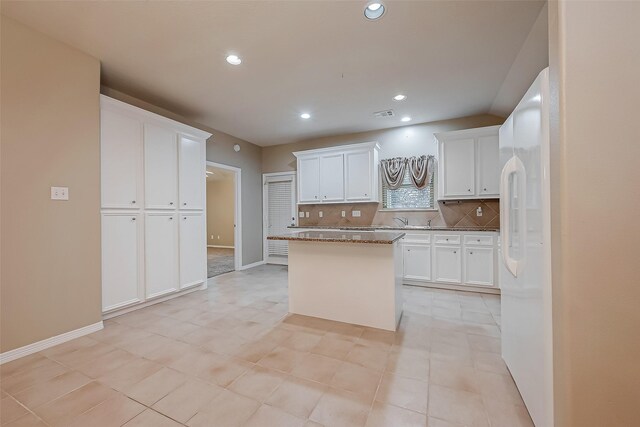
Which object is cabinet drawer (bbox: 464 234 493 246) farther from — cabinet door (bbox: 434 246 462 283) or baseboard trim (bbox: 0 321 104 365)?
baseboard trim (bbox: 0 321 104 365)

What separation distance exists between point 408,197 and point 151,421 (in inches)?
171

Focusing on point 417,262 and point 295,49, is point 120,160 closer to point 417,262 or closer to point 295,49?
point 295,49

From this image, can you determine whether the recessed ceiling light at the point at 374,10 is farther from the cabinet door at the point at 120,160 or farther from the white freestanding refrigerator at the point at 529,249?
the cabinet door at the point at 120,160

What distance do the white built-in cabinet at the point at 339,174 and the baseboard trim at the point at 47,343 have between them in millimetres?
3535

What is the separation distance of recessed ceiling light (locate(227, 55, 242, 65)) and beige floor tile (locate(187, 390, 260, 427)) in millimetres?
2865

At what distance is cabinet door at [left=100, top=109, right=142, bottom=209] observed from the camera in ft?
8.82

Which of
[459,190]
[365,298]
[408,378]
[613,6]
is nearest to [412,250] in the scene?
[459,190]

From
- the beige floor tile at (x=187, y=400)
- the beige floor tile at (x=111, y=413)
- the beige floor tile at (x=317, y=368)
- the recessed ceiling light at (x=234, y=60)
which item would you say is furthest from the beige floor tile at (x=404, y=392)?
the recessed ceiling light at (x=234, y=60)

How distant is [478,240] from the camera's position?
3674 millimetres

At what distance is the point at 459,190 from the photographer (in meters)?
4.02

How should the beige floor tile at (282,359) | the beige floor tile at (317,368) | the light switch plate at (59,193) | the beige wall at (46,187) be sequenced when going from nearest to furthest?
the beige floor tile at (317,368) → the beige floor tile at (282,359) → the beige wall at (46,187) → the light switch plate at (59,193)

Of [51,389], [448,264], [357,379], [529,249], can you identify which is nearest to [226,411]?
[357,379]

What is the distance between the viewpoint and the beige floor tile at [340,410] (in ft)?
4.57

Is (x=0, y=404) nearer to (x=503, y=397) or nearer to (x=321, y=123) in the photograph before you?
(x=503, y=397)
